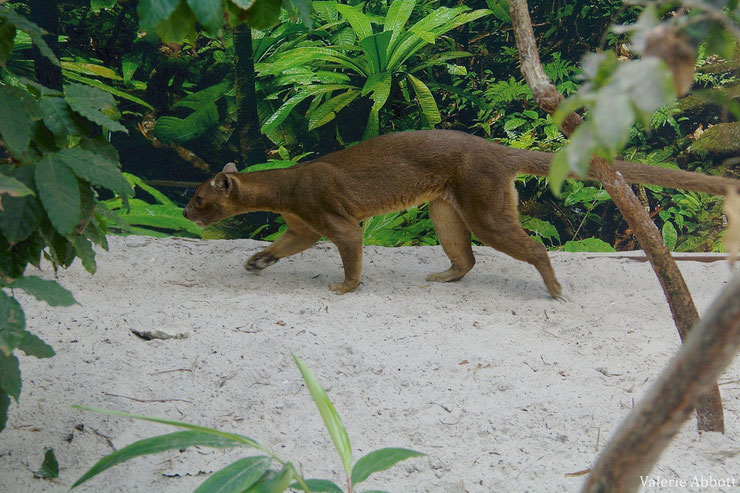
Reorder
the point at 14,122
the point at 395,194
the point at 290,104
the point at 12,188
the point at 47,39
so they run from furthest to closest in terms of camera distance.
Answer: the point at 290,104
the point at 47,39
the point at 395,194
the point at 14,122
the point at 12,188

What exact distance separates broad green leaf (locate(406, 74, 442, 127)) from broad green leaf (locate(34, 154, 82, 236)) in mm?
4422

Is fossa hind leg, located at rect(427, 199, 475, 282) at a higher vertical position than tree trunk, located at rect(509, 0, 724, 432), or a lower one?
lower

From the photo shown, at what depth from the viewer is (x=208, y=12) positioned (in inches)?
56.0

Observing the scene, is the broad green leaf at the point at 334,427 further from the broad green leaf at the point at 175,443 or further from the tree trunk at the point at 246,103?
the tree trunk at the point at 246,103

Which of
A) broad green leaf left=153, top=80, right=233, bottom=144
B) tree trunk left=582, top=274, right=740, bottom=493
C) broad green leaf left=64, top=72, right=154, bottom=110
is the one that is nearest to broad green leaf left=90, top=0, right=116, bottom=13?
broad green leaf left=64, top=72, right=154, bottom=110

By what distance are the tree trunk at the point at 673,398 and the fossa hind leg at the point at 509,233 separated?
3591mm

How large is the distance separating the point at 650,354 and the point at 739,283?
2.89m

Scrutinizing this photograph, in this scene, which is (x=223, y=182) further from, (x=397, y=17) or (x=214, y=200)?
(x=397, y=17)

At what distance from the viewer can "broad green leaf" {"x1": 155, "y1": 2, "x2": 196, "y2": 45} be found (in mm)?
1517

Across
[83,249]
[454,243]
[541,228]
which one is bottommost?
[541,228]

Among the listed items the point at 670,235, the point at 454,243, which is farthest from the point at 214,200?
the point at 670,235

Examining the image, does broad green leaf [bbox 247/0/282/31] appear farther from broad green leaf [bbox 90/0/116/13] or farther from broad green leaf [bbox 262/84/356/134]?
broad green leaf [bbox 90/0/116/13]

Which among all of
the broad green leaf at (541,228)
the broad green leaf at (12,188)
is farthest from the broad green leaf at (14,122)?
the broad green leaf at (541,228)

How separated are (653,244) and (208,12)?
209cm
